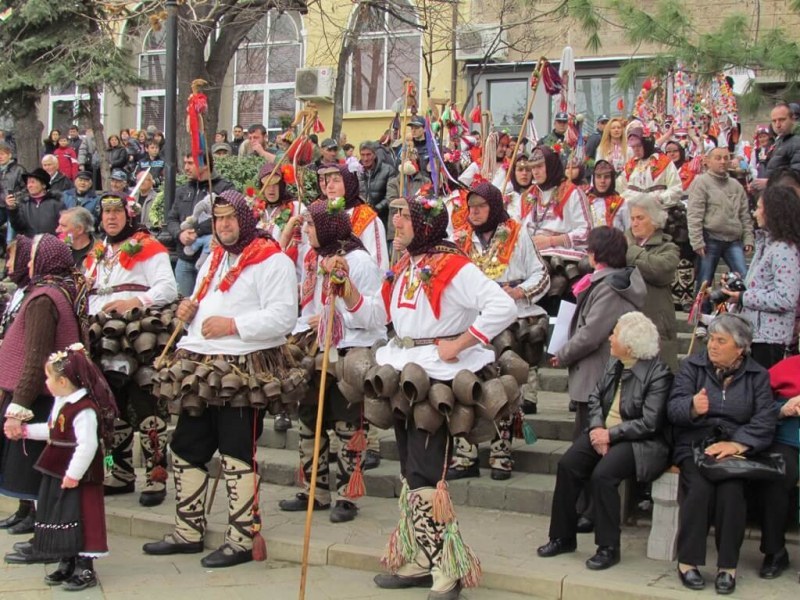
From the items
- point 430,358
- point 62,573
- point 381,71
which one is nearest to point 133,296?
point 62,573

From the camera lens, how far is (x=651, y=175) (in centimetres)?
1096

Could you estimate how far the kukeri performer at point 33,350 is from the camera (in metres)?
6.07

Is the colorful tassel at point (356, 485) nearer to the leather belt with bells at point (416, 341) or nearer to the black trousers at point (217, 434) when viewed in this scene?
the black trousers at point (217, 434)

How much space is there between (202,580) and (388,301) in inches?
78.7

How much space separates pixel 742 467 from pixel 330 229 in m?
2.94

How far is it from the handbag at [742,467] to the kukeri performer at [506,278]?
5.95 ft

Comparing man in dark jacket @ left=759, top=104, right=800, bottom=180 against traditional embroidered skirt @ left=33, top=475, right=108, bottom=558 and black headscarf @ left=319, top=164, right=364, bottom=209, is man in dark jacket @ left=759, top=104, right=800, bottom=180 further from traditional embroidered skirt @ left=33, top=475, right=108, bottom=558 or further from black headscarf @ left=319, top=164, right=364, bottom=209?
traditional embroidered skirt @ left=33, top=475, right=108, bottom=558

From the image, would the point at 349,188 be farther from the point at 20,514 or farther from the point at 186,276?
the point at 186,276

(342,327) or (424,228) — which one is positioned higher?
(424,228)

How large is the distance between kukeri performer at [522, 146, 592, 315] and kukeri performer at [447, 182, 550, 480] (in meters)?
0.95

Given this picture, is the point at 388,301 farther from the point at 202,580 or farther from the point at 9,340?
the point at 9,340

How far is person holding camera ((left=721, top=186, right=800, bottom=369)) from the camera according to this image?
20.7 ft

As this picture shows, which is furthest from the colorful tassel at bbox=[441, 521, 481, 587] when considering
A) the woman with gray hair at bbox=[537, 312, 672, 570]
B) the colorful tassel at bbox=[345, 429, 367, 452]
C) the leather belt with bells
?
the colorful tassel at bbox=[345, 429, 367, 452]

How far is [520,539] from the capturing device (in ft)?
21.0
